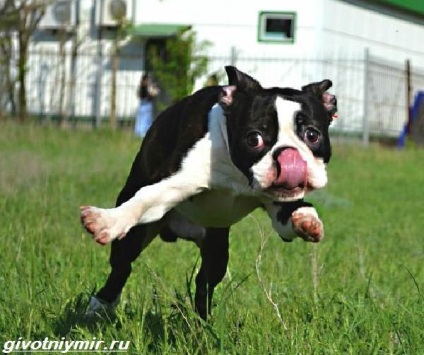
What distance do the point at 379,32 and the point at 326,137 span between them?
2446 cm

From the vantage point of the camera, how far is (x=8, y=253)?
243 inches

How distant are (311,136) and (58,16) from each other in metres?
24.0

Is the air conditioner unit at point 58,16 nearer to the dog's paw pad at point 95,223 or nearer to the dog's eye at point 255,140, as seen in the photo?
the dog's eye at point 255,140

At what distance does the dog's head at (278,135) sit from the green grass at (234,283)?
308mm

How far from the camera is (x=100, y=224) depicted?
3775 mm

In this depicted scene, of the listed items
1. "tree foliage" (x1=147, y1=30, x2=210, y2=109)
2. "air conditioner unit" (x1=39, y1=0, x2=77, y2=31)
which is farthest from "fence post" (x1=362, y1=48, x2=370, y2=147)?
"air conditioner unit" (x1=39, y1=0, x2=77, y2=31)

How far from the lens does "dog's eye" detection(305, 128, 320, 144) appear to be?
392cm

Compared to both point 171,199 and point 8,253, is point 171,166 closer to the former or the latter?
point 171,199

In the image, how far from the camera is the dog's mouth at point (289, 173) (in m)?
3.80

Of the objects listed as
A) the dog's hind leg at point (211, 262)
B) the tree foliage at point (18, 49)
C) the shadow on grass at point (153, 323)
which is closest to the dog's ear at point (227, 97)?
the shadow on grass at point (153, 323)

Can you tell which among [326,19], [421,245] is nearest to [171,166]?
[421,245]

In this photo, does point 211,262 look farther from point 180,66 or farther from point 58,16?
point 58,16

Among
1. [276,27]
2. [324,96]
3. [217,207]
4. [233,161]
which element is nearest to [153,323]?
[217,207]

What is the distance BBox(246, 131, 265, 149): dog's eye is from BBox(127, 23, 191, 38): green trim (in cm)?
2197
